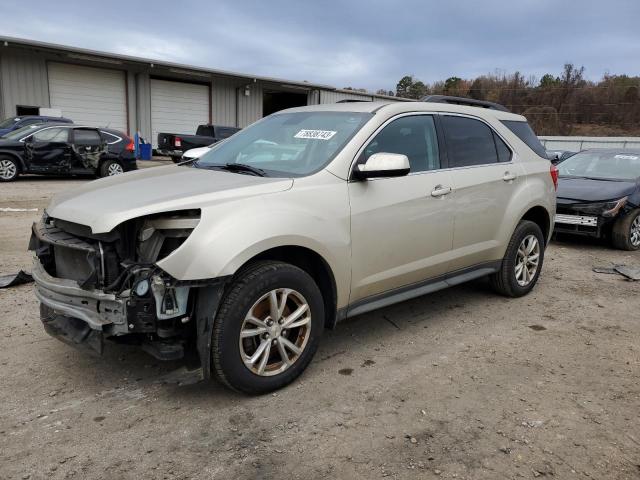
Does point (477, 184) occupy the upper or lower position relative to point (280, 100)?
lower

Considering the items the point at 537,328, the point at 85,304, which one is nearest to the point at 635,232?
the point at 537,328

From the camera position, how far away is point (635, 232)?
7992 millimetres

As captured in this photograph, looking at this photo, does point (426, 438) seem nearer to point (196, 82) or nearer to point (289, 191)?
point (289, 191)

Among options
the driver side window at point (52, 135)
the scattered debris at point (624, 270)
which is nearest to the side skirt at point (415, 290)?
the scattered debris at point (624, 270)

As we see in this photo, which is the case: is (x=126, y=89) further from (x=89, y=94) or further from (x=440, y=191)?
(x=440, y=191)

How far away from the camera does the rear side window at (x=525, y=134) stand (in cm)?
524

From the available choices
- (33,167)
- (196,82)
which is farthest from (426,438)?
(196,82)

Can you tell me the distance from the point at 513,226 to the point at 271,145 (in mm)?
2484

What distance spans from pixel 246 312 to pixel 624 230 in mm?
6998

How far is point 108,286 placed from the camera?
2844 millimetres

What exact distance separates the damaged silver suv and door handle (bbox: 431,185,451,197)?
0.01m

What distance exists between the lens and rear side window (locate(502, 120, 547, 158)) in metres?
5.24

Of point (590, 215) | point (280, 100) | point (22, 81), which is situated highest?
point (280, 100)

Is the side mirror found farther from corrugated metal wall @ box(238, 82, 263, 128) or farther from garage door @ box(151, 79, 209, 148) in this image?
corrugated metal wall @ box(238, 82, 263, 128)
